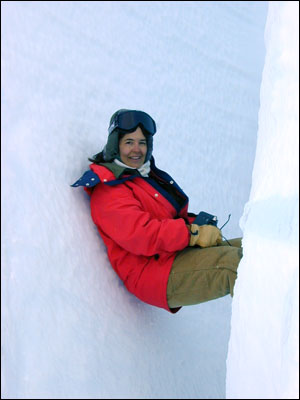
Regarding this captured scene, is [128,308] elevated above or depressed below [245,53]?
below

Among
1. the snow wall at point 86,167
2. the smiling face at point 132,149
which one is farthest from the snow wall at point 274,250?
the smiling face at point 132,149

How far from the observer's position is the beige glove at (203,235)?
6.19 ft

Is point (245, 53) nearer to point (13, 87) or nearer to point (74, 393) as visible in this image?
point (13, 87)

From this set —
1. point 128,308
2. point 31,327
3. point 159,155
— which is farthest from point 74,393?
point 159,155

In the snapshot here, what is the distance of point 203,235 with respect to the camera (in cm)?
190

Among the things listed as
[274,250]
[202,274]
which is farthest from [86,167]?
[274,250]

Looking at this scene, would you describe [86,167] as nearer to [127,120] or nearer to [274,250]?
[127,120]

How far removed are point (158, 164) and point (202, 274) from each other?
1009 mm

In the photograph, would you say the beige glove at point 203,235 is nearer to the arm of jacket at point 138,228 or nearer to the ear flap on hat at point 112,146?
the arm of jacket at point 138,228

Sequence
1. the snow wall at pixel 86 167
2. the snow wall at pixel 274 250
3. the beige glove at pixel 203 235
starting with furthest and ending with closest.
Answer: the beige glove at pixel 203 235, the snow wall at pixel 86 167, the snow wall at pixel 274 250

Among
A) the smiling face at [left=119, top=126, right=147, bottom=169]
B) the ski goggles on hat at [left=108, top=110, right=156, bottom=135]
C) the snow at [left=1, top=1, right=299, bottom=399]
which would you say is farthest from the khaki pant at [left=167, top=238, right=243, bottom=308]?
the ski goggles on hat at [left=108, top=110, right=156, bottom=135]

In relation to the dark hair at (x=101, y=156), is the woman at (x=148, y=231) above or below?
below

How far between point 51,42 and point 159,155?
2.34ft

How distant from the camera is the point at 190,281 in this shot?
1850 millimetres
